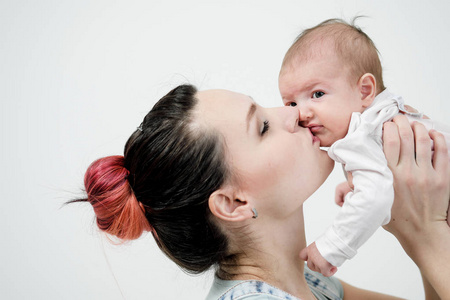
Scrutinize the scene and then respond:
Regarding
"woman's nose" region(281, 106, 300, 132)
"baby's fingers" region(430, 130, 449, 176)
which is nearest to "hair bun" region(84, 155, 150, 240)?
"woman's nose" region(281, 106, 300, 132)

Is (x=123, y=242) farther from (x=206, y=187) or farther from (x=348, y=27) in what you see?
(x=348, y=27)

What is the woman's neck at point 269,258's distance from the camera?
146 centimetres

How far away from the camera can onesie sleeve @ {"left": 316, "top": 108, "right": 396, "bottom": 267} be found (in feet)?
4.33

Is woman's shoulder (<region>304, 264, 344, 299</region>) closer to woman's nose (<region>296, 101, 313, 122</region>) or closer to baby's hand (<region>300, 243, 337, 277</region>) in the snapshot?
baby's hand (<region>300, 243, 337, 277</region>)

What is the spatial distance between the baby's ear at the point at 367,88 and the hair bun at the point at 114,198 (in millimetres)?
777

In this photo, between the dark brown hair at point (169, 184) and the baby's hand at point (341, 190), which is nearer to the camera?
the dark brown hair at point (169, 184)

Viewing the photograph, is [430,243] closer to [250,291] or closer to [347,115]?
[347,115]

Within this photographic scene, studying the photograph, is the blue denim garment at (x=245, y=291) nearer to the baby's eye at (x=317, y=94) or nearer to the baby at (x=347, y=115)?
the baby at (x=347, y=115)

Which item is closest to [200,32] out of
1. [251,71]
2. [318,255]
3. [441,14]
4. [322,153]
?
[251,71]

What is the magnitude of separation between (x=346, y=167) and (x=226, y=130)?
0.36 meters

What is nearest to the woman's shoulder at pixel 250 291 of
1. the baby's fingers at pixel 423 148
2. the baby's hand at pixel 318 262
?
the baby's hand at pixel 318 262

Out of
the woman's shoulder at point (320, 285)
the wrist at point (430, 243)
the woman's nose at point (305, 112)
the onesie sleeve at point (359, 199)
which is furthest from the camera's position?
the woman's shoulder at point (320, 285)

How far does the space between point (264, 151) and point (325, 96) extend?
30cm

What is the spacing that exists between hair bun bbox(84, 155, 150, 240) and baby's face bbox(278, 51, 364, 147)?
58cm
